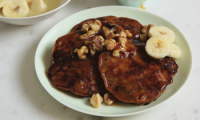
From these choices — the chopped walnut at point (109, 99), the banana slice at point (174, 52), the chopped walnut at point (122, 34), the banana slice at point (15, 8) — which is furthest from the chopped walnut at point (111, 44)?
the banana slice at point (15, 8)

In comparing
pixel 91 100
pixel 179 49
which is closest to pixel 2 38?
pixel 91 100

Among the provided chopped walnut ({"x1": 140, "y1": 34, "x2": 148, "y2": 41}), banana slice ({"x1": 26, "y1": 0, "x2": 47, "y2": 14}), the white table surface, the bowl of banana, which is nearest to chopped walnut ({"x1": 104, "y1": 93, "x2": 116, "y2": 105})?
the white table surface

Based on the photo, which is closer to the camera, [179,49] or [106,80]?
[106,80]

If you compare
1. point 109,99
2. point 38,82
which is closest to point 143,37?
point 109,99

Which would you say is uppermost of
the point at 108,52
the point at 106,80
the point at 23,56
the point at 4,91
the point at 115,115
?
the point at 108,52

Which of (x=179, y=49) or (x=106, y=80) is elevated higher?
(x=179, y=49)

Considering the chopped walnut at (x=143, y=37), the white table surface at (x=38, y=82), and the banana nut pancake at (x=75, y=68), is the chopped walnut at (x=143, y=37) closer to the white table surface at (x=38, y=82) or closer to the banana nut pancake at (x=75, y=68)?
the banana nut pancake at (x=75, y=68)

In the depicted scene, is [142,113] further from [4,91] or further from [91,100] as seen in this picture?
[4,91]
